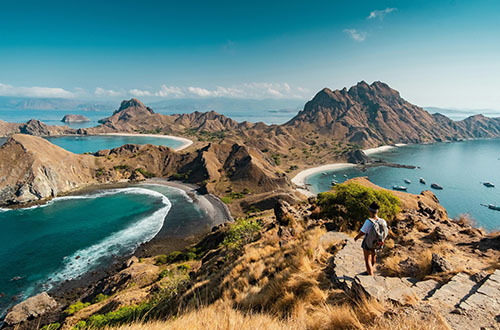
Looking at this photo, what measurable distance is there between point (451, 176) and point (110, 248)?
145 m

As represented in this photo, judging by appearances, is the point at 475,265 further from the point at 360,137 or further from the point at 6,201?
the point at 360,137

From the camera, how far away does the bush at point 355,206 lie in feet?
65.2

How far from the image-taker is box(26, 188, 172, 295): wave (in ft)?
133

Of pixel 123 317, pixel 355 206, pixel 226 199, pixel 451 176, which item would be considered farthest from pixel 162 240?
pixel 451 176

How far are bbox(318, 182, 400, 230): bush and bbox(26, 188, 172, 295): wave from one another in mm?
44006

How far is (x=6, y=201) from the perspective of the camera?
69.9m

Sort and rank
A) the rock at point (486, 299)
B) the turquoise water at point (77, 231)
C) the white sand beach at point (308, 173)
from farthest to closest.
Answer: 1. the white sand beach at point (308, 173)
2. the turquoise water at point (77, 231)
3. the rock at point (486, 299)

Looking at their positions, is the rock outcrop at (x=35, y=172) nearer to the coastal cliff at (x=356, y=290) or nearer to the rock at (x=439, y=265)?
the coastal cliff at (x=356, y=290)

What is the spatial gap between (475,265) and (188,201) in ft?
238

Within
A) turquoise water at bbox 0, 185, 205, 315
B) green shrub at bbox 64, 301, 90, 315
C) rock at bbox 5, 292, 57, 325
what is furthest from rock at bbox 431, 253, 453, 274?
turquoise water at bbox 0, 185, 205, 315

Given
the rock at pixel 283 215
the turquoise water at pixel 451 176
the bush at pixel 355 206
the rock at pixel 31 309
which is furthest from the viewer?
the turquoise water at pixel 451 176

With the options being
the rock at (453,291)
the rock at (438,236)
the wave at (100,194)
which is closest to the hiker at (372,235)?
the rock at (453,291)

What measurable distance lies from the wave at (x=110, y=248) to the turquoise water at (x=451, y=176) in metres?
64.5

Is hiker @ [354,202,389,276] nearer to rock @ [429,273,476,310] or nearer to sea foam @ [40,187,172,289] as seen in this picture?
rock @ [429,273,476,310]
